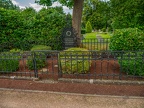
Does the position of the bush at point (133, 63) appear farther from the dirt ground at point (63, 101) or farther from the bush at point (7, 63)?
the bush at point (7, 63)

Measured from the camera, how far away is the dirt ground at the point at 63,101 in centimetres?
371

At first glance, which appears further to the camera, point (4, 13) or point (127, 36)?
point (4, 13)

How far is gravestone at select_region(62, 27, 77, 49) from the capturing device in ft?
29.4

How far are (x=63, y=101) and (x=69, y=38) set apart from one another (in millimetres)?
5410

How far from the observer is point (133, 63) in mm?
4930

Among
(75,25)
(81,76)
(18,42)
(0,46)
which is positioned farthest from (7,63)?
(75,25)

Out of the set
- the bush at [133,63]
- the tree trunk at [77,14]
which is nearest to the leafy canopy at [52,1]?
the tree trunk at [77,14]

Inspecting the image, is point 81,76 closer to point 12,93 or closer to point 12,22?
point 12,93

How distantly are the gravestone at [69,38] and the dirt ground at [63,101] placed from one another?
4955 mm

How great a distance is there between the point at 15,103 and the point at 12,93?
598mm

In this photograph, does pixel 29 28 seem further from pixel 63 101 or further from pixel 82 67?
pixel 63 101

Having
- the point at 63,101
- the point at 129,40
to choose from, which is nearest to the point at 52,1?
the point at 129,40

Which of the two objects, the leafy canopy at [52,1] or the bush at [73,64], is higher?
the leafy canopy at [52,1]

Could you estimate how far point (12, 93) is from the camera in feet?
14.5
